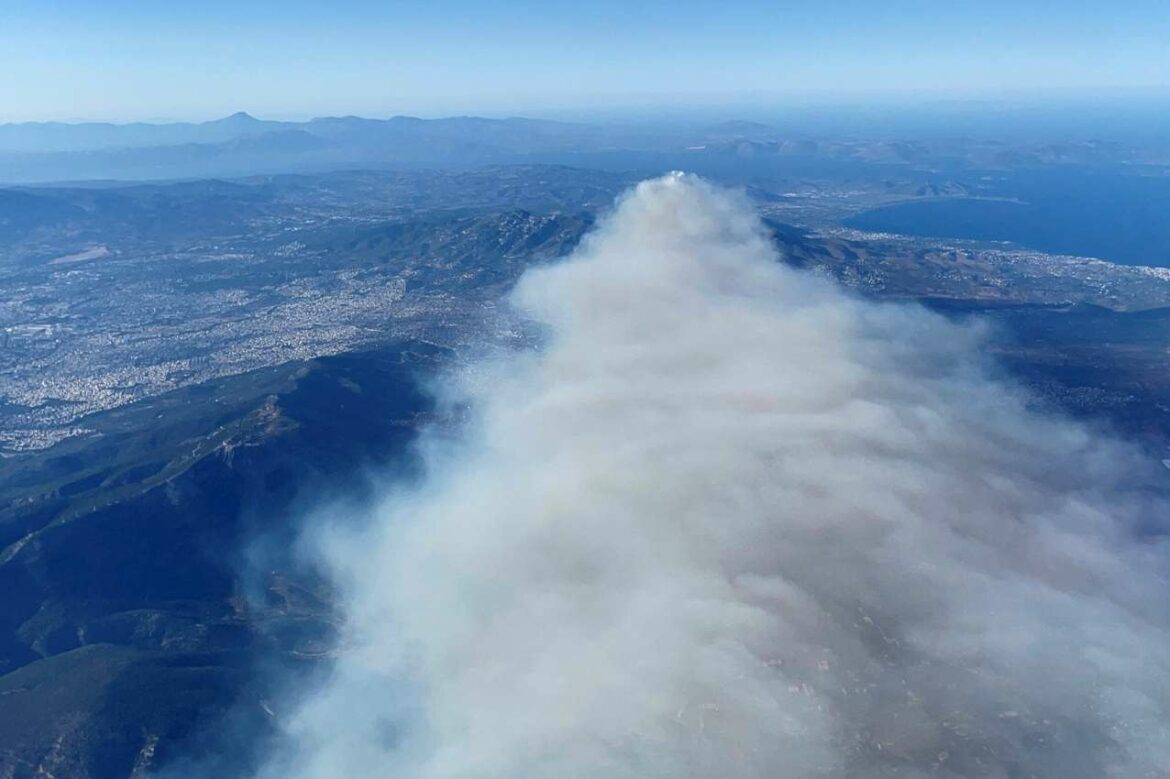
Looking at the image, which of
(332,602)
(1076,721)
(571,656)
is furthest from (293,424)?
(1076,721)

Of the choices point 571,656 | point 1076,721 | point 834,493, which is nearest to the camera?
point 1076,721

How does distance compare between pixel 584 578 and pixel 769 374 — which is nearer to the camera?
pixel 584 578

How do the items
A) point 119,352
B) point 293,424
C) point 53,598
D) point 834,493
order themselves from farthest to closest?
point 119,352 → point 293,424 → point 834,493 → point 53,598

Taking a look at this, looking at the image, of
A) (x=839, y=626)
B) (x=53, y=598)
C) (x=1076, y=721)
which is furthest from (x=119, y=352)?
(x=1076, y=721)

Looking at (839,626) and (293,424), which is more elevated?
(293,424)

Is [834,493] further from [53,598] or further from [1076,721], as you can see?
[53,598]

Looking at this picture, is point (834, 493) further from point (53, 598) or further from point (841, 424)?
point (53, 598)
